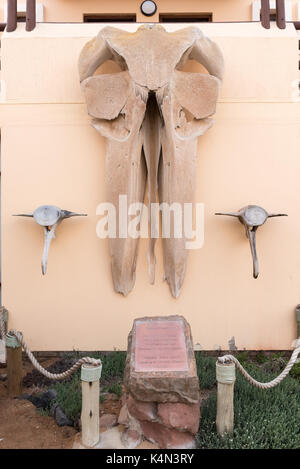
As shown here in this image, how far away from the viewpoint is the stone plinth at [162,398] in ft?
9.50

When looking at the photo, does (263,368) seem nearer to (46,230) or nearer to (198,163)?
(198,163)

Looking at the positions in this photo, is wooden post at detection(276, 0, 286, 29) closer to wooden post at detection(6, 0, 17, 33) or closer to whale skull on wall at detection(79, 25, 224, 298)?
whale skull on wall at detection(79, 25, 224, 298)

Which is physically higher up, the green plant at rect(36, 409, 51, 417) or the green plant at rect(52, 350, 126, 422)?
the green plant at rect(52, 350, 126, 422)

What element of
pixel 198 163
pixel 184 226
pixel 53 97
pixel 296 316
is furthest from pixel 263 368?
pixel 53 97

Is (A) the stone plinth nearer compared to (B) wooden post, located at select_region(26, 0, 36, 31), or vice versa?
(A) the stone plinth

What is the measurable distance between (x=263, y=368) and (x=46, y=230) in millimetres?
3101

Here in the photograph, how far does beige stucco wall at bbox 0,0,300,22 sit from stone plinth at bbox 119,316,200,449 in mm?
6264

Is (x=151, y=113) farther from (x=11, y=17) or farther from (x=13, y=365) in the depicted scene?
(x=13, y=365)

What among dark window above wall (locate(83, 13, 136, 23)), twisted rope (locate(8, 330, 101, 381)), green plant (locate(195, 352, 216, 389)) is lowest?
green plant (locate(195, 352, 216, 389))

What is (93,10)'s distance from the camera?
7059mm

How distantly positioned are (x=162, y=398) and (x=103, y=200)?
2735 mm

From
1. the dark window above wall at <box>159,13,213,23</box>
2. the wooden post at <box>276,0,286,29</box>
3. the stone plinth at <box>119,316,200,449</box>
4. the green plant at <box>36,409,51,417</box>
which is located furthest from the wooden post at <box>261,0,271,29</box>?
the green plant at <box>36,409,51,417</box>

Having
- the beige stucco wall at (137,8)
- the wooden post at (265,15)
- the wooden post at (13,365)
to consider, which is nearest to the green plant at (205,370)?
the wooden post at (13,365)

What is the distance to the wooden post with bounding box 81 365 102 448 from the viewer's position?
297 centimetres
